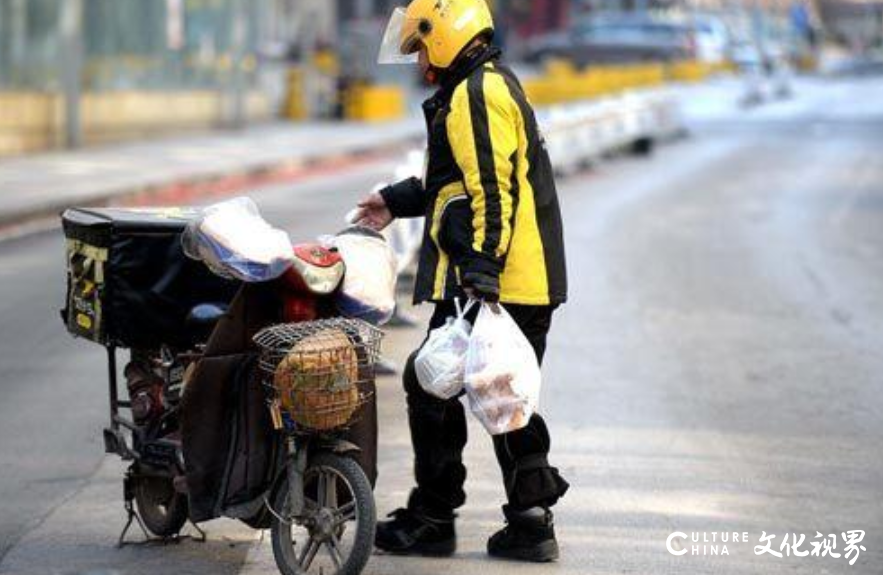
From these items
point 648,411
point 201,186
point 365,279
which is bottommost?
point 201,186

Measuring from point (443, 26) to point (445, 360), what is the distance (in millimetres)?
1092

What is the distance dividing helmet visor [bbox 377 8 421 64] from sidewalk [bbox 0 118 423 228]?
509 inches

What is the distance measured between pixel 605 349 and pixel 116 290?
544 centimetres

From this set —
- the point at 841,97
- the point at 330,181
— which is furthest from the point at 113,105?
the point at 841,97

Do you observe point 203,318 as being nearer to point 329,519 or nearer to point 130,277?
point 130,277

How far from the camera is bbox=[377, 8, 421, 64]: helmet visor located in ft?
21.7

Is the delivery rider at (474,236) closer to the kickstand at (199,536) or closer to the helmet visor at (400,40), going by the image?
the helmet visor at (400,40)

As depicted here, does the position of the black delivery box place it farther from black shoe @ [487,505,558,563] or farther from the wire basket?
black shoe @ [487,505,558,563]

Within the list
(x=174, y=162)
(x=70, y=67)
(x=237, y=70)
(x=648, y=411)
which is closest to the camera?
(x=648, y=411)

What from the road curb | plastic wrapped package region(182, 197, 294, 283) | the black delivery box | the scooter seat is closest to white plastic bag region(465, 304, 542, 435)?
plastic wrapped package region(182, 197, 294, 283)

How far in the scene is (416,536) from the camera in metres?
6.80

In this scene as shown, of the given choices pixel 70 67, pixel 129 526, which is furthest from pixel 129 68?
pixel 129 526

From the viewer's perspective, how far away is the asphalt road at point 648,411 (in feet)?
23.2

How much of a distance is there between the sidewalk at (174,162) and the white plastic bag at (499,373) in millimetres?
13445
